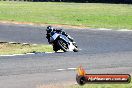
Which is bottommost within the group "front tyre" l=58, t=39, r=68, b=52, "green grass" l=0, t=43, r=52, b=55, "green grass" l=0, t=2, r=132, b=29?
"green grass" l=0, t=2, r=132, b=29

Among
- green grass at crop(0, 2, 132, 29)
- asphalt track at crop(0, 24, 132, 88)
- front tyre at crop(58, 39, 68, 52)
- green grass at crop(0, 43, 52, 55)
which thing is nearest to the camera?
asphalt track at crop(0, 24, 132, 88)

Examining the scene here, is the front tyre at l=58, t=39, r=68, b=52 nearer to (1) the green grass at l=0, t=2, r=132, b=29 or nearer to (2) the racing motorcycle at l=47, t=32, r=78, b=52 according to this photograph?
(2) the racing motorcycle at l=47, t=32, r=78, b=52

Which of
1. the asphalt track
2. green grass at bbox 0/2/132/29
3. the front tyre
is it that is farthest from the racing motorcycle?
green grass at bbox 0/2/132/29

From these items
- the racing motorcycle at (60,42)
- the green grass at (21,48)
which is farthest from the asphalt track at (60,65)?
the green grass at (21,48)

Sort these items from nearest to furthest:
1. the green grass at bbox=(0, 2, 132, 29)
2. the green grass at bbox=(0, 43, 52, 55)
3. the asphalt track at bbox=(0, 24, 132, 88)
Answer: the asphalt track at bbox=(0, 24, 132, 88) → the green grass at bbox=(0, 43, 52, 55) → the green grass at bbox=(0, 2, 132, 29)

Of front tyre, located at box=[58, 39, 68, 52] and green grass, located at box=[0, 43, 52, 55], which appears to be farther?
green grass, located at box=[0, 43, 52, 55]

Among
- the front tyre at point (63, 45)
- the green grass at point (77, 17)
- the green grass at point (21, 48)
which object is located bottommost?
the green grass at point (77, 17)

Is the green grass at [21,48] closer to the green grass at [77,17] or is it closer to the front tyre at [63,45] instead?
the front tyre at [63,45]

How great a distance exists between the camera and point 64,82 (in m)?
13.4

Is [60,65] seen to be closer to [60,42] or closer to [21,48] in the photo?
[60,42]

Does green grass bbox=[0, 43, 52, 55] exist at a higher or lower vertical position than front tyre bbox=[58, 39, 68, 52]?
lower

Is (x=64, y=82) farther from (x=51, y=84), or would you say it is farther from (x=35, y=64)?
(x=35, y=64)

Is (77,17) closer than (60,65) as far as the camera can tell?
No

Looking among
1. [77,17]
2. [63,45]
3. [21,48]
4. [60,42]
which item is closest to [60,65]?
[63,45]
